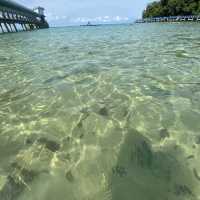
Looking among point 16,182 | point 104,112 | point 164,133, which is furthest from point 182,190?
point 104,112

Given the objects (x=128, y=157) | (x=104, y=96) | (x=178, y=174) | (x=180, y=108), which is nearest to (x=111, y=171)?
(x=128, y=157)

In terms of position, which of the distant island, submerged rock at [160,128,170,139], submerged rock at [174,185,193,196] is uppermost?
submerged rock at [174,185,193,196]

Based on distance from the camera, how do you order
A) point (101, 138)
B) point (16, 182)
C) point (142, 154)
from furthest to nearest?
1. point (101, 138)
2. point (142, 154)
3. point (16, 182)

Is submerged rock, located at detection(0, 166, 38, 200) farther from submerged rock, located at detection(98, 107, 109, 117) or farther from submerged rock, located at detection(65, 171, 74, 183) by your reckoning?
submerged rock, located at detection(98, 107, 109, 117)

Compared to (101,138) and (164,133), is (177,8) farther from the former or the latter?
(101,138)

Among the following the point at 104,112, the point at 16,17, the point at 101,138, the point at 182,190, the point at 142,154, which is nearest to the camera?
the point at 182,190

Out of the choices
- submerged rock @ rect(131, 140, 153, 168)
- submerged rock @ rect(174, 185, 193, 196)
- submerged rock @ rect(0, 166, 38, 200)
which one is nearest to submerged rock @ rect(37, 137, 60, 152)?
submerged rock @ rect(0, 166, 38, 200)

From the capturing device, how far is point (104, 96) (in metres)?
6.71

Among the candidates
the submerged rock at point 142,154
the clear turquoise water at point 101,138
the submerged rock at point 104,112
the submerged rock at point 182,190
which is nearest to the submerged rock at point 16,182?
the clear turquoise water at point 101,138

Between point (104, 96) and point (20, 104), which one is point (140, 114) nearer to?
point (104, 96)

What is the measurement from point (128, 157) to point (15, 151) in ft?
6.46

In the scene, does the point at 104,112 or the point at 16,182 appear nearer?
the point at 16,182

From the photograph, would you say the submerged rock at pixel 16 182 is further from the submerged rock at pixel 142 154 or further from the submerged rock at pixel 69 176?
the submerged rock at pixel 142 154

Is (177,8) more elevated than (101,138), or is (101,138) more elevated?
(101,138)
